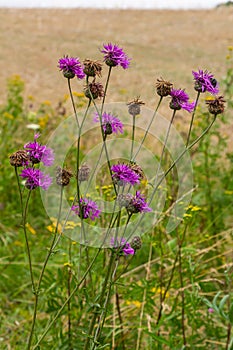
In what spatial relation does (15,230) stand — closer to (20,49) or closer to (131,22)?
(20,49)

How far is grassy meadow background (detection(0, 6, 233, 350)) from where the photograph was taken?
1317mm

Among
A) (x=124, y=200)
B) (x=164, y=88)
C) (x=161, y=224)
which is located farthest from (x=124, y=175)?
(x=161, y=224)

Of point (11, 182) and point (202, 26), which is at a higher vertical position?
point (202, 26)

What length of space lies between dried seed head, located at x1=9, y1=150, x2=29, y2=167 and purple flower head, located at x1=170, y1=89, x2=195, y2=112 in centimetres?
22

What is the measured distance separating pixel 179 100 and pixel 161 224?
0.73 meters

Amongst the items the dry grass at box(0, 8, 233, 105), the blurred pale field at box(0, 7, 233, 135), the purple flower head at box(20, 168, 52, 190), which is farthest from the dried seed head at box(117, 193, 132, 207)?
the dry grass at box(0, 8, 233, 105)

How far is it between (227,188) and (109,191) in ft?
3.17

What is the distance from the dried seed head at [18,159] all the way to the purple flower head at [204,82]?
0.27m

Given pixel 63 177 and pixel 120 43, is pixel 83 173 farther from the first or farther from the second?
pixel 120 43

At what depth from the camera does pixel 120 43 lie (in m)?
4.93

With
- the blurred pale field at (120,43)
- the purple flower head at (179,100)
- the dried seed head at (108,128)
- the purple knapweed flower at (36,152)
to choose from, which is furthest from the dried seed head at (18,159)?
the blurred pale field at (120,43)

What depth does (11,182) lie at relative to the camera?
2.37 meters

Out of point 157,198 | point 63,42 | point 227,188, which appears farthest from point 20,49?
point 157,198

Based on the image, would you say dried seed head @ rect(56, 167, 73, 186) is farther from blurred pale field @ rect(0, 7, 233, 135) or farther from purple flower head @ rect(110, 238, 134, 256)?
blurred pale field @ rect(0, 7, 233, 135)
